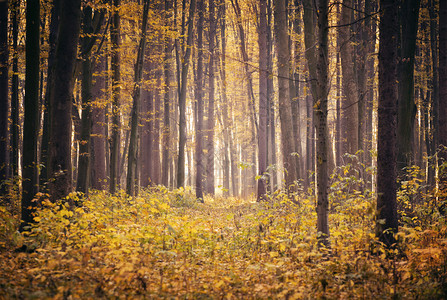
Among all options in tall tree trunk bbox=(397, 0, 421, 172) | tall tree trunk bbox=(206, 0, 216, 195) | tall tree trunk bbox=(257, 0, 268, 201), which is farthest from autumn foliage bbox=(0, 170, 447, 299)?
tall tree trunk bbox=(206, 0, 216, 195)

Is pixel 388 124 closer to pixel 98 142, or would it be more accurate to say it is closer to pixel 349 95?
pixel 349 95

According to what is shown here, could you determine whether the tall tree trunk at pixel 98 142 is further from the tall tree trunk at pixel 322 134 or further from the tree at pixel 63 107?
the tall tree trunk at pixel 322 134

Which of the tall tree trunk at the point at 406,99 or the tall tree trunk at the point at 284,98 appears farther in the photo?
the tall tree trunk at the point at 284,98

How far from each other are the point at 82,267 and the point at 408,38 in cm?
1064

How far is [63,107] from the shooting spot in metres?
7.42

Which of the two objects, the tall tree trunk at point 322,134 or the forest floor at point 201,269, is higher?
the tall tree trunk at point 322,134

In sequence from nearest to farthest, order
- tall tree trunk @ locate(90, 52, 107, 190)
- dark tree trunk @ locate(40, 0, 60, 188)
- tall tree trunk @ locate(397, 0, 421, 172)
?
tall tree trunk @ locate(397, 0, 421, 172)
dark tree trunk @ locate(40, 0, 60, 188)
tall tree trunk @ locate(90, 52, 107, 190)

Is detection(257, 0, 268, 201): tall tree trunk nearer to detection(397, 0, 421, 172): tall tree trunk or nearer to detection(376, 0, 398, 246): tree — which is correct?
A: detection(397, 0, 421, 172): tall tree trunk

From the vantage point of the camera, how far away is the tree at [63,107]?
739 centimetres

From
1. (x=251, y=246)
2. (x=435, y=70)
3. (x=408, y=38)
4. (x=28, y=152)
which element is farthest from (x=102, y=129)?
(x=435, y=70)

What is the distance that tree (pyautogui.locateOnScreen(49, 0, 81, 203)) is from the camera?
291 inches

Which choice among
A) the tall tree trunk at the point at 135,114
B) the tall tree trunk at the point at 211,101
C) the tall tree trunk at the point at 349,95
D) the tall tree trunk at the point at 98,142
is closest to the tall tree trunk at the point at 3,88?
the tall tree trunk at the point at 98,142

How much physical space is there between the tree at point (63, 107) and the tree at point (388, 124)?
6.96m

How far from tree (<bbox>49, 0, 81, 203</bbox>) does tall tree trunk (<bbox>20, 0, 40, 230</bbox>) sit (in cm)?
61
